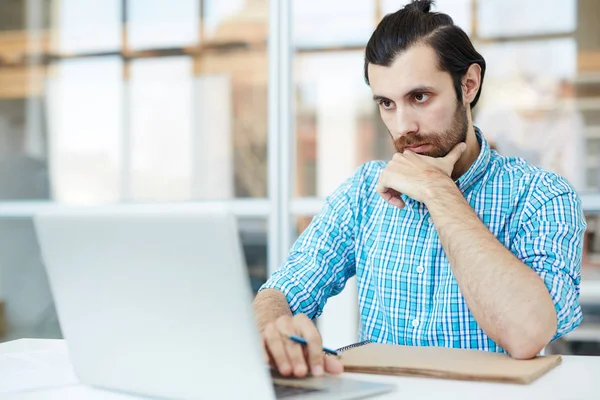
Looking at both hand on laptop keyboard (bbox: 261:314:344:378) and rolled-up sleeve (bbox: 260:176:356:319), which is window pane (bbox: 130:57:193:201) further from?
hand on laptop keyboard (bbox: 261:314:344:378)

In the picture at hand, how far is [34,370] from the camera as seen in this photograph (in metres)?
1.29

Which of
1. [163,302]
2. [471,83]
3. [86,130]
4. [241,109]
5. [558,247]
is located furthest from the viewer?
[86,130]

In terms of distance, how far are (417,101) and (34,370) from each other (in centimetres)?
99

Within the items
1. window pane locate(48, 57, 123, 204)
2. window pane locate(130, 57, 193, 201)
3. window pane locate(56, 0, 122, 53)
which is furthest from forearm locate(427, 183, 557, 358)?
window pane locate(56, 0, 122, 53)

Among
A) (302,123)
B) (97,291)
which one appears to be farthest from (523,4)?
(97,291)

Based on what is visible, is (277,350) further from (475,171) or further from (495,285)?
(475,171)

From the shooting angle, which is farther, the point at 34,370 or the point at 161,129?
the point at 161,129

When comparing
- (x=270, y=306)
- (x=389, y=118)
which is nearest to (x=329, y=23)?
(x=389, y=118)

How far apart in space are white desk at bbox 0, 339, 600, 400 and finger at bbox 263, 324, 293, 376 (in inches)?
4.5

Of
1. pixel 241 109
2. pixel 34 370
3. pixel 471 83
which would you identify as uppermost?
pixel 471 83

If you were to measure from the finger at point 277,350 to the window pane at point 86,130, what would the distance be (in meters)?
2.98

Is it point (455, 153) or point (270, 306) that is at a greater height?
point (455, 153)

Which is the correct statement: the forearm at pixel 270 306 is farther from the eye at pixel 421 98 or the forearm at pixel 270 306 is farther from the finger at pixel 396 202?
the eye at pixel 421 98

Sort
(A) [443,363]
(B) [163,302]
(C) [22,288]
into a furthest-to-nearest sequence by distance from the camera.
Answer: (C) [22,288]
(A) [443,363]
(B) [163,302]
